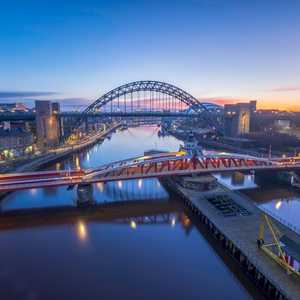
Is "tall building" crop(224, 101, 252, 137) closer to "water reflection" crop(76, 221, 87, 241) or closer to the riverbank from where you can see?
the riverbank

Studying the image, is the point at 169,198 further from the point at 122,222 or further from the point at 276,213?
the point at 276,213

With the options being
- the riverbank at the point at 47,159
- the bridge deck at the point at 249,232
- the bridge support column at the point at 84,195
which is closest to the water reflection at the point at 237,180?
the bridge deck at the point at 249,232

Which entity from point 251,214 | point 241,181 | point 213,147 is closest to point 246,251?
point 251,214

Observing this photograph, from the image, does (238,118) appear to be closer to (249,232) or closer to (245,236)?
(249,232)

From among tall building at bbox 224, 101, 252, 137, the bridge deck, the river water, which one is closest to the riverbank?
the river water

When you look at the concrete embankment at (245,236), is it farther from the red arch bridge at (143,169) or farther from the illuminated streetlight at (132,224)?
the illuminated streetlight at (132,224)
